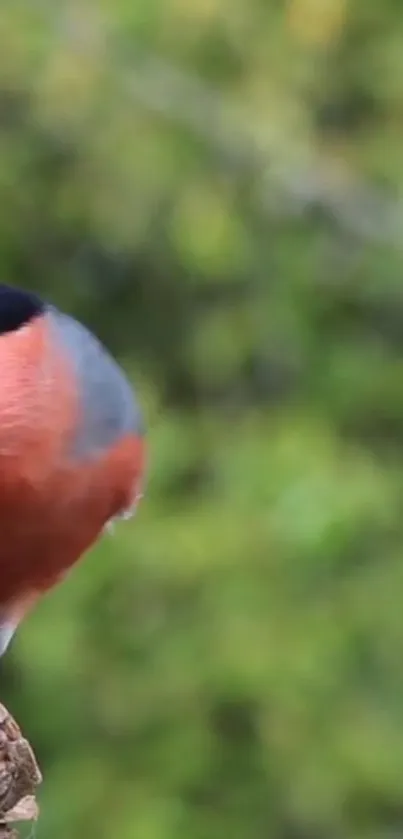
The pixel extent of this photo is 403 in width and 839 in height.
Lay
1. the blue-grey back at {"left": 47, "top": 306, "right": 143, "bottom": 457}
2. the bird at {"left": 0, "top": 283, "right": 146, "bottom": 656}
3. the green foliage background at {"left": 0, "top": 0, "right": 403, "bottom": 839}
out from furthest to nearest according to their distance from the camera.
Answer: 1. the green foliage background at {"left": 0, "top": 0, "right": 403, "bottom": 839}
2. the blue-grey back at {"left": 47, "top": 306, "right": 143, "bottom": 457}
3. the bird at {"left": 0, "top": 283, "right": 146, "bottom": 656}

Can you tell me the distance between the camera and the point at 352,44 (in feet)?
10.7

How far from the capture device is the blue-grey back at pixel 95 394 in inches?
52.7

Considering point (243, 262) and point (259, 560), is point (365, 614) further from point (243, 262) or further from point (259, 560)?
point (243, 262)

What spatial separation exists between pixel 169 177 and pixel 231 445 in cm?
54

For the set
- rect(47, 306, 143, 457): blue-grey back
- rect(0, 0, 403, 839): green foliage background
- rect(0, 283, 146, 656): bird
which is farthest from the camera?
rect(0, 0, 403, 839): green foliage background

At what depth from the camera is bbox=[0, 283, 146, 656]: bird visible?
4.05 feet

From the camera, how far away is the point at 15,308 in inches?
51.6

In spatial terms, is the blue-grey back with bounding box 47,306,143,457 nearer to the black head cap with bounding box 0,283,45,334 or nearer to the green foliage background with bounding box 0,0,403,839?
the black head cap with bounding box 0,283,45,334

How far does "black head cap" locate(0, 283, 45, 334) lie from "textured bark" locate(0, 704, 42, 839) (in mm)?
331

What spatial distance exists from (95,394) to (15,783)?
1.08 ft

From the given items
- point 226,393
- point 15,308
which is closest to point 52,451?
point 15,308

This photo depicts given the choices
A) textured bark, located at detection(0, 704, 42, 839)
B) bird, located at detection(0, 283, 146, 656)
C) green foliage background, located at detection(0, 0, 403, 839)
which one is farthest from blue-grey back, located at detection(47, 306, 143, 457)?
green foliage background, located at detection(0, 0, 403, 839)

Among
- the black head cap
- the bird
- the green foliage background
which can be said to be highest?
the black head cap

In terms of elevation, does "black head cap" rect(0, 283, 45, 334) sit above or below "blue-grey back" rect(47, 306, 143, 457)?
above
